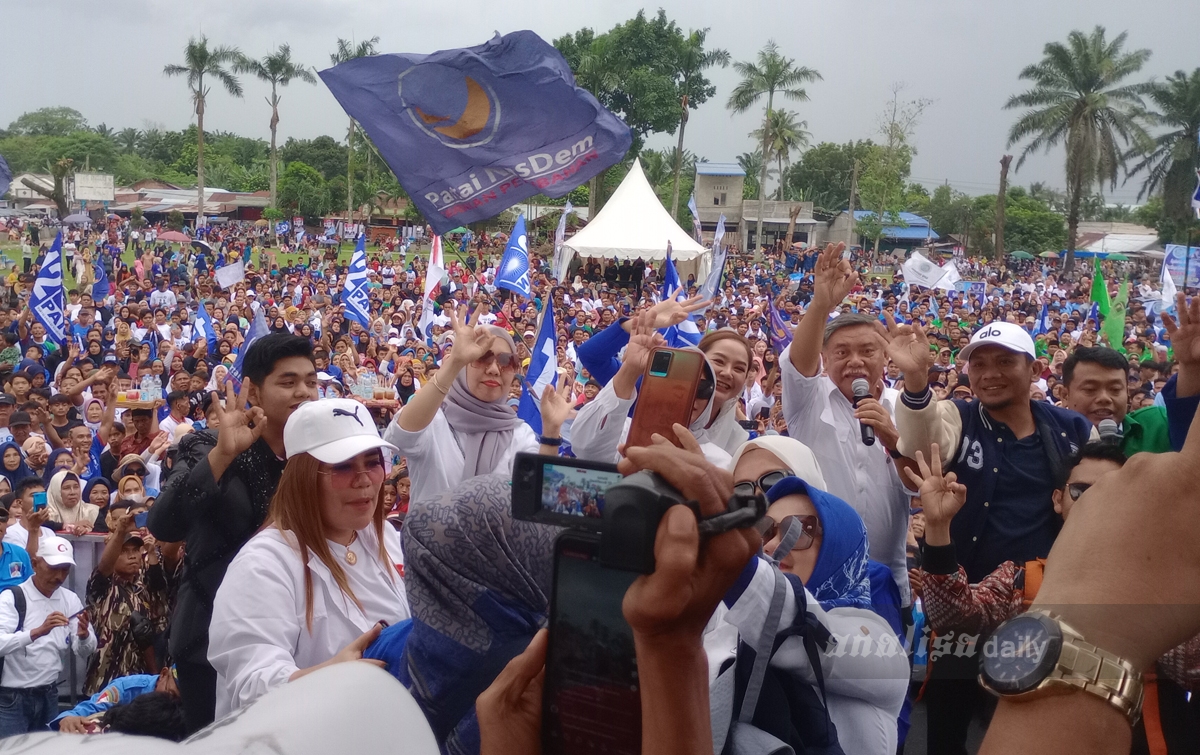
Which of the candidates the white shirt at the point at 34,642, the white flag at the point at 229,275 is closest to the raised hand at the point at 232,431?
the white shirt at the point at 34,642

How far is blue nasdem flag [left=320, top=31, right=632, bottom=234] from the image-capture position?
5.36 m

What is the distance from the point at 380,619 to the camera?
2.27 m

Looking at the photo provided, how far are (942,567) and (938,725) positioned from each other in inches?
34.9

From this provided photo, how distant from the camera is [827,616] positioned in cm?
167

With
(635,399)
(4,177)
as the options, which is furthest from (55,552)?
(4,177)

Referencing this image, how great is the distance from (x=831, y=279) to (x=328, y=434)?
1845mm

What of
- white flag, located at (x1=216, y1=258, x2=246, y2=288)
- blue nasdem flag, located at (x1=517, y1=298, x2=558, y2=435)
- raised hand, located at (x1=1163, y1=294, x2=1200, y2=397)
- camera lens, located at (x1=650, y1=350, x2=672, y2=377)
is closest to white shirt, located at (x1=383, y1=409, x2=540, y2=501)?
camera lens, located at (x1=650, y1=350, x2=672, y2=377)

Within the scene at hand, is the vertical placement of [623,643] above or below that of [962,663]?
above

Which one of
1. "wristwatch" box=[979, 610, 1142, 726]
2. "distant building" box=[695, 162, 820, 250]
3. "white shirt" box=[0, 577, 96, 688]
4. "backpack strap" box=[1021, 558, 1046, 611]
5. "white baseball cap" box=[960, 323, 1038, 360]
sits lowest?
"white shirt" box=[0, 577, 96, 688]

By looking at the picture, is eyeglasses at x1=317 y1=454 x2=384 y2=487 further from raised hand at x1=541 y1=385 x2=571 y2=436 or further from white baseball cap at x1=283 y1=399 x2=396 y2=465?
raised hand at x1=541 y1=385 x2=571 y2=436

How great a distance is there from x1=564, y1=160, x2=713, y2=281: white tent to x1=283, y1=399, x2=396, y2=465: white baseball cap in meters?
21.1

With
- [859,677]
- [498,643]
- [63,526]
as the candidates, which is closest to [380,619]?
[498,643]

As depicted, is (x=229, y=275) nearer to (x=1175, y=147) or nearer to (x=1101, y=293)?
(x=1101, y=293)

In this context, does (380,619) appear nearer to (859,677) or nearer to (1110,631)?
(859,677)
